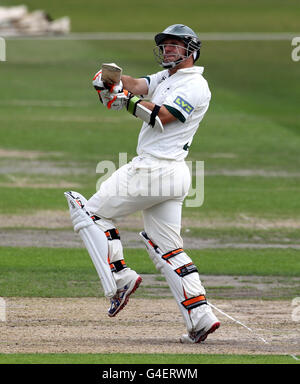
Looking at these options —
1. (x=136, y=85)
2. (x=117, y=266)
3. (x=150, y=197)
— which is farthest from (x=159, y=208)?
(x=136, y=85)

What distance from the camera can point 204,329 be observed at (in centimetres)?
899

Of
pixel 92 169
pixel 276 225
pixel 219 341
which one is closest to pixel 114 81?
pixel 219 341

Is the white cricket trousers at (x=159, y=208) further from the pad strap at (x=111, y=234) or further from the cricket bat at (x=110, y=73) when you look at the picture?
the cricket bat at (x=110, y=73)

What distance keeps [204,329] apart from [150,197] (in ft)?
4.01

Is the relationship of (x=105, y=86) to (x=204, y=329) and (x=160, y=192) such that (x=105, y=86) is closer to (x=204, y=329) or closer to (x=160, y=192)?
(x=160, y=192)

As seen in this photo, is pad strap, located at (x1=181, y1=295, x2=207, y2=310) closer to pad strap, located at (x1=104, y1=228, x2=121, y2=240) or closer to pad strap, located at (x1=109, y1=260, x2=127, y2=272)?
pad strap, located at (x1=109, y1=260, x2=127, y2=272)

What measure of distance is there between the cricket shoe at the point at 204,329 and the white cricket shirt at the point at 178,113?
4.58 ft

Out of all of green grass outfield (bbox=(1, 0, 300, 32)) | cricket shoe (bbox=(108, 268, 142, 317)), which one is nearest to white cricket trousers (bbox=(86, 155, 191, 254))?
cricket shoe (bbox=(108, 268, 142, 317))

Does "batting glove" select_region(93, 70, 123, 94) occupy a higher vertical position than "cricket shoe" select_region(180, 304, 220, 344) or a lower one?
higher

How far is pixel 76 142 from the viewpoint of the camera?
2388cm

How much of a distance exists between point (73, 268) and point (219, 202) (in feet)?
17.6

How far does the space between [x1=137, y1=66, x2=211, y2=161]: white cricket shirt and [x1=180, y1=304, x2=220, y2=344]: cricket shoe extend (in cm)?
140

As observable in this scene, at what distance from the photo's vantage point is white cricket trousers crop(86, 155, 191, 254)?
9195 millimetres

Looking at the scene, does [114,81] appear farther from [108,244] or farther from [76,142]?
[76,142]
